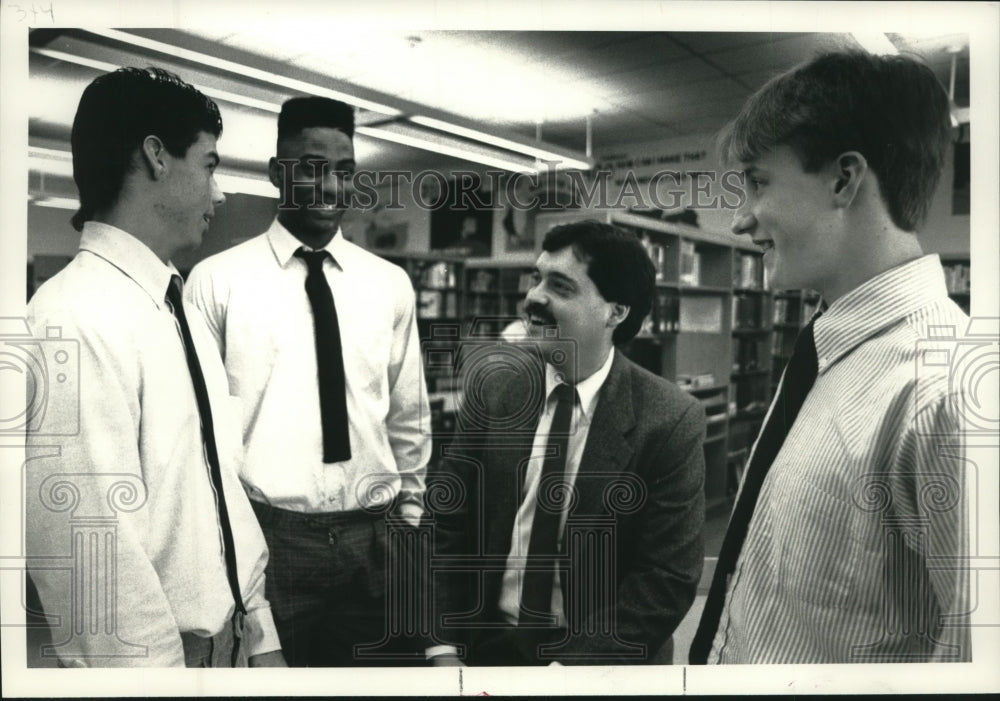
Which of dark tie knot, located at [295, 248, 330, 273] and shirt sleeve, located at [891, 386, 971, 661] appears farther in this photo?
dark tie knot, located at [295, 248, 330, 273]

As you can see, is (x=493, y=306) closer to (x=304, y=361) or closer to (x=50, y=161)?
(x=304, y=361)

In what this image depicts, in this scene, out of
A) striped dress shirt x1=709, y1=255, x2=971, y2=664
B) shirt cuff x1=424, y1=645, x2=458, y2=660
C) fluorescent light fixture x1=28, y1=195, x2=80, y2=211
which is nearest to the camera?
striped dress shirt x1=709, y1=255, x2=971, y2=664

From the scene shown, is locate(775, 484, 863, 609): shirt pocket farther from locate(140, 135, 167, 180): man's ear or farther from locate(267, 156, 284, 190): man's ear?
locate(140, 135, 167, 180): man's ear

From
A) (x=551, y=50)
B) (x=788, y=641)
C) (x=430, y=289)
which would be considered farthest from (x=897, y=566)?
(x=551, y=50)

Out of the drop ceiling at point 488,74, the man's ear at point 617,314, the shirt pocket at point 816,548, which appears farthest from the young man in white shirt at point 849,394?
the man's ear at point 617,314

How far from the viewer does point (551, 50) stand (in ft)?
7.23

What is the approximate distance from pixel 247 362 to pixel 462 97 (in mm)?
941

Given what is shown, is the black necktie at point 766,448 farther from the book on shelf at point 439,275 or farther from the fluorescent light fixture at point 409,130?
the book on shelf at point 439,275

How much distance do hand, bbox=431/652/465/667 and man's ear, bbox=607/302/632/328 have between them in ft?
3.42

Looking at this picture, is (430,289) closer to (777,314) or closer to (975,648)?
(777,314)

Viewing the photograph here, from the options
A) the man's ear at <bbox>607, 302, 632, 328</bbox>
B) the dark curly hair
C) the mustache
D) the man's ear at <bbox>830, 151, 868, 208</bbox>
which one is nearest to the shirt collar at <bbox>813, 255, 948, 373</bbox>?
the man's ear at <bbox>830, 151, 868, 208</bbox>

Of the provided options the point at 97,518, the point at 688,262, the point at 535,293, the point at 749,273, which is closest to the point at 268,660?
the point at 97,518

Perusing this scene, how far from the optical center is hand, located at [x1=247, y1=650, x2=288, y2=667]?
2.22 m

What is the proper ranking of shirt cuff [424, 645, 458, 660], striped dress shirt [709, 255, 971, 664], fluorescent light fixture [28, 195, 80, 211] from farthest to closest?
shirt cuff [424, 645, 458, 660] < fluorescent light fixture [28, 195, 80, 211] < striped dress shirt [709, 255, 971, 664]
